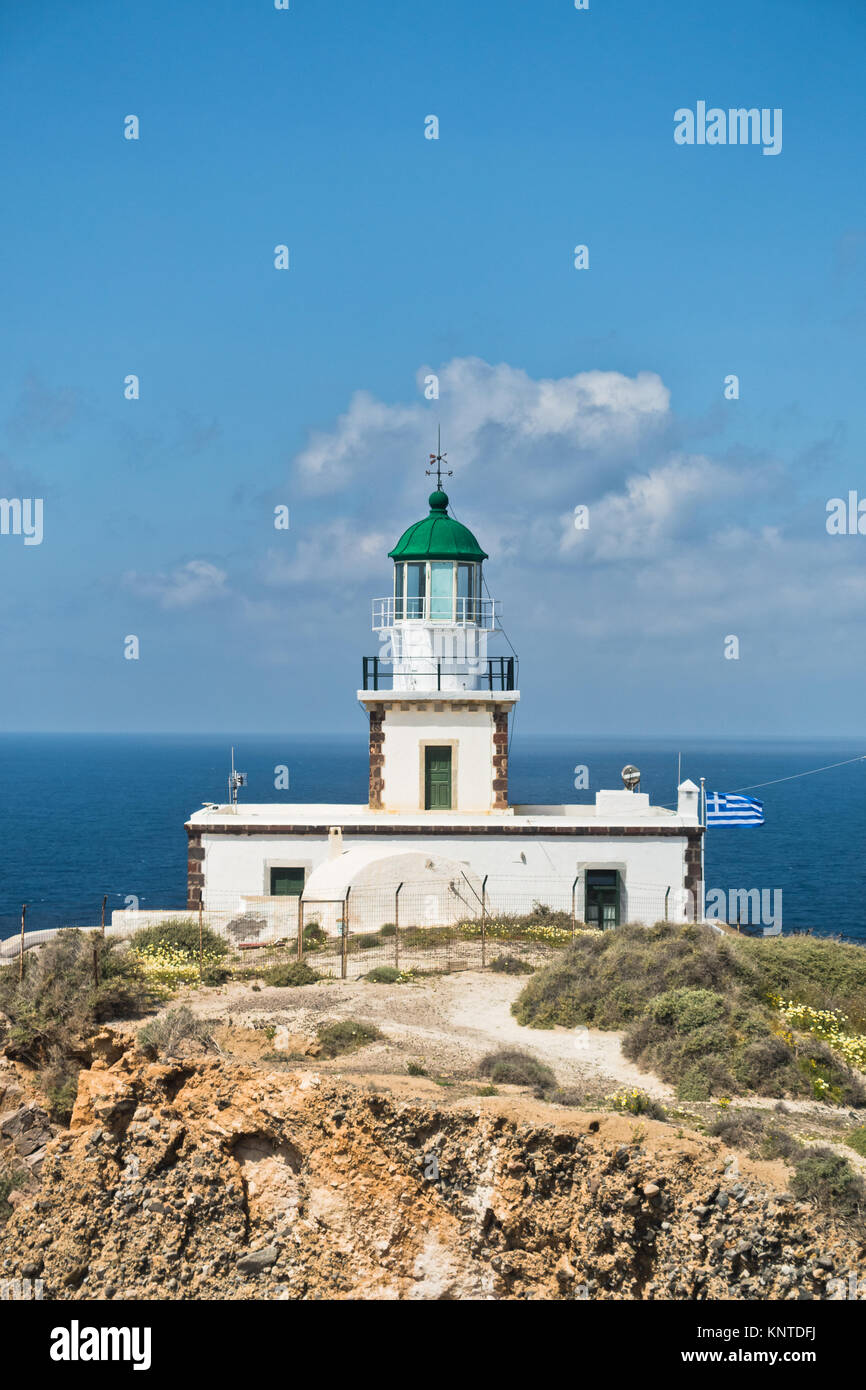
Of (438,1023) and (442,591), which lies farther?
(442,591)

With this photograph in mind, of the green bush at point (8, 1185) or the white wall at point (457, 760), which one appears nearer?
the green bush at point (8, 1185)

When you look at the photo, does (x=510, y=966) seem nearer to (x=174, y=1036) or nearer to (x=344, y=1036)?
(x=344, y=1036)

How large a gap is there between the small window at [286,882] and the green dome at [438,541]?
26.5ft

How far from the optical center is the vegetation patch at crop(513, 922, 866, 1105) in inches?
511

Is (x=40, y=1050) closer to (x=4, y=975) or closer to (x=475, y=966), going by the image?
(x=4, y=975)

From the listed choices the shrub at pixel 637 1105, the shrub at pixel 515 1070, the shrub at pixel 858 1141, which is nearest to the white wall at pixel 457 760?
the shrub at pixel 515 1070

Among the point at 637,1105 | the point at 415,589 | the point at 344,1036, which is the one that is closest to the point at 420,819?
the point at 415,589

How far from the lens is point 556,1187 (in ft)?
34.3

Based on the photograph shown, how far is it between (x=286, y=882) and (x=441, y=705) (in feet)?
17.9

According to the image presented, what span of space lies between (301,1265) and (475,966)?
889 cm

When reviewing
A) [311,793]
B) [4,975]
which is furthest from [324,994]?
[311,793]

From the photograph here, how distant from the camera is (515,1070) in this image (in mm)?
12281

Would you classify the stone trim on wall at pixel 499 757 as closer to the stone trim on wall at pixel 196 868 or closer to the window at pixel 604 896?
the window at pixel 604 896

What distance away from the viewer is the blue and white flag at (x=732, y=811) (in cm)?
2488
